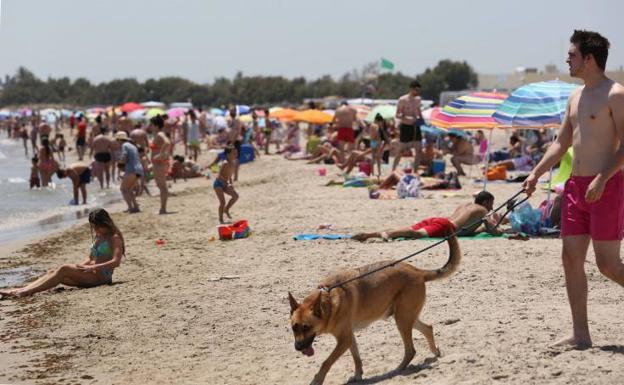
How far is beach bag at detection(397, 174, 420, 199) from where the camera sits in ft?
51.4

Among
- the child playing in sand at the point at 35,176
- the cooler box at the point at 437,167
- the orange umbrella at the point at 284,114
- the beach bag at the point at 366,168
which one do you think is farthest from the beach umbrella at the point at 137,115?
the cooler box at the point at 437,167

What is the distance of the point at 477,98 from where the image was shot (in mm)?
15219

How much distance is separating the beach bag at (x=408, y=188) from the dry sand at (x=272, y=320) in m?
2.64

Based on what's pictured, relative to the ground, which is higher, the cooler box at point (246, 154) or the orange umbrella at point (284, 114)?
the orange umbrella at point (284, 114)

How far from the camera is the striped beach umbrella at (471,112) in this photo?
14562 millimetres

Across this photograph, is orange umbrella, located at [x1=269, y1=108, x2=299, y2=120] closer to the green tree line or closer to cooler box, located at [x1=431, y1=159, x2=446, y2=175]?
cooler box, located at [x1=431, y1=159, x2=446, y2=175]

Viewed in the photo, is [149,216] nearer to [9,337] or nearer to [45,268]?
[45,268]

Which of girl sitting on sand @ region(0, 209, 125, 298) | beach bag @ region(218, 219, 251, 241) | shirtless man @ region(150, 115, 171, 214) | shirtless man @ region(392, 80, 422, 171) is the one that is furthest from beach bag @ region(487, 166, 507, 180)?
girl sitting on sand @ region(0, 209, 125, 298)

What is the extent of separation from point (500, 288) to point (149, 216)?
9.82 meters

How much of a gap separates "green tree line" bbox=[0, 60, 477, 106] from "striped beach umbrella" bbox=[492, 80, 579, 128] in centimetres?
7244

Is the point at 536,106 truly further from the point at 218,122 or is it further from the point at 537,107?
the point at 218,122

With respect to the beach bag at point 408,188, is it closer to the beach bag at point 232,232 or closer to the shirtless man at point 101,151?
the beach bag at point 232,232

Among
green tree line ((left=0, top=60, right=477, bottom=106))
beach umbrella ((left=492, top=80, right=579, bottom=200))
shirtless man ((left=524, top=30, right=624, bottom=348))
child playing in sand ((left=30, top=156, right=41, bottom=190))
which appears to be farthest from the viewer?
green tree line ((left=0, top=60, right=477, bottom=106))

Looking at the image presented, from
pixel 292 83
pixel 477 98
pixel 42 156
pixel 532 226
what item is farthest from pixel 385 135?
pixel 292 83
